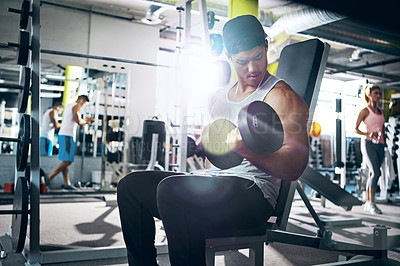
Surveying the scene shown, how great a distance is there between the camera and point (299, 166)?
1.05 metres

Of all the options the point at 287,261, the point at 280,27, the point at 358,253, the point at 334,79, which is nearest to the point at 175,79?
the point at 287,261

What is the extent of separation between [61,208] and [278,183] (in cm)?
345

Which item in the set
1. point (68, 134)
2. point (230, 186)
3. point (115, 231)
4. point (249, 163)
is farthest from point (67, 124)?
point (230, 186)

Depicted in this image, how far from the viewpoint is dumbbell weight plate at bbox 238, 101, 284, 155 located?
0.82 meters

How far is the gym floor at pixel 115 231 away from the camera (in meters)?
2.09

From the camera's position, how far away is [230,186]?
1011 millimetres

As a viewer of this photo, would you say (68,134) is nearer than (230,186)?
No

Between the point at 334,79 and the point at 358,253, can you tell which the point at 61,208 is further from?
the point at 334,79

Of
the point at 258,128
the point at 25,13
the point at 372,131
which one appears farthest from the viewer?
the point at 372,131

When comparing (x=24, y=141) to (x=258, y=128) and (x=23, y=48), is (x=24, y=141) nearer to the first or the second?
(x=23, y=48)

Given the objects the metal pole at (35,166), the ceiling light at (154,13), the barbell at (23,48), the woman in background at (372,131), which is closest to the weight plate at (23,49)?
the barbell at (23,48)

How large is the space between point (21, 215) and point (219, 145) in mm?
1222

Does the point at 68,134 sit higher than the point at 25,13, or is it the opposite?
the point at 25,13

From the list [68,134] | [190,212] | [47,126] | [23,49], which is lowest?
[190,212]
